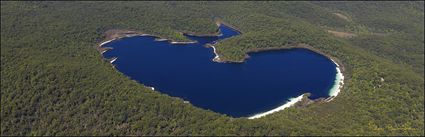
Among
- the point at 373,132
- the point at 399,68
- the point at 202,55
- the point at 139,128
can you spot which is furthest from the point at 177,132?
the point at 399,68

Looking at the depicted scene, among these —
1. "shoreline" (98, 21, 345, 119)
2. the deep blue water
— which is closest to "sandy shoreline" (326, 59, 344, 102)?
"shoreline" (98, 21, 345, 119)

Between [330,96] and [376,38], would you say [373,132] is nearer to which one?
[330,96]

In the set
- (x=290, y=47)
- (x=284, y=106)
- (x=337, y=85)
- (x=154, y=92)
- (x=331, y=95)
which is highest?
(x=290, y=47)

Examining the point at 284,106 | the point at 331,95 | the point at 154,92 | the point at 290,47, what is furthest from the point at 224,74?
the point at 290,47

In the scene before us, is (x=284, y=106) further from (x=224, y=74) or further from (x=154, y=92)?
(x=154, y=92)

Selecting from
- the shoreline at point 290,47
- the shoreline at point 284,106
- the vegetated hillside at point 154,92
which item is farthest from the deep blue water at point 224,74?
the vegetated hillside at point 154,92

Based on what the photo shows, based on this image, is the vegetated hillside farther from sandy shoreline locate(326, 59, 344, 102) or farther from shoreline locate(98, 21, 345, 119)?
sandy shoreline locate(326, 59, 344, 102)
